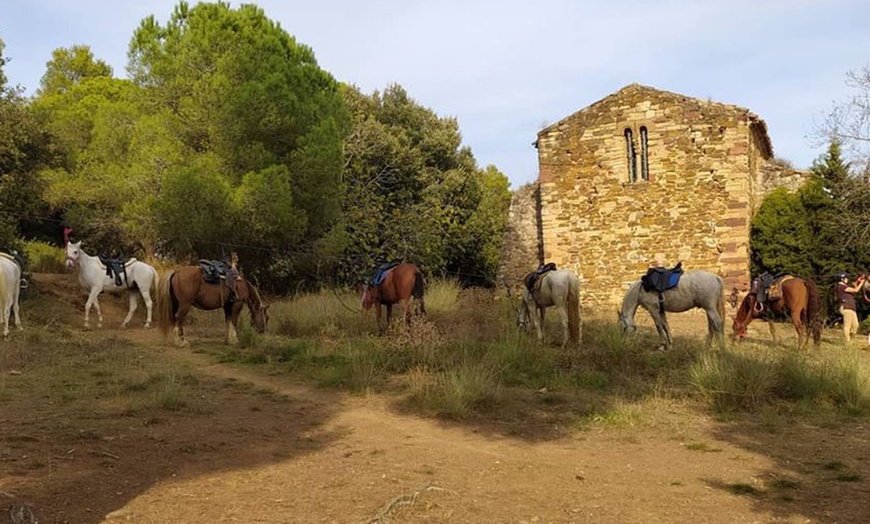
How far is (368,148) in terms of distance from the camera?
1083 inches

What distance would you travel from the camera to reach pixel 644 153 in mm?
20641

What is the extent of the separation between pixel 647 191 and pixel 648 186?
5.6 inches

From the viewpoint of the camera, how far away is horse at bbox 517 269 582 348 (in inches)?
508

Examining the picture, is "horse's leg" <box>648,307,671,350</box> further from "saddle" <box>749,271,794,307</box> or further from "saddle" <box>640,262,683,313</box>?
"saddle" <box>749,271,794,307</box>

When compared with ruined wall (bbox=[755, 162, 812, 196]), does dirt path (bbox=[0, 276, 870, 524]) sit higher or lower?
lower

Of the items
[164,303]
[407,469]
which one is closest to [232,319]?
[164,303]

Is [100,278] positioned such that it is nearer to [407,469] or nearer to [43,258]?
[43,258]

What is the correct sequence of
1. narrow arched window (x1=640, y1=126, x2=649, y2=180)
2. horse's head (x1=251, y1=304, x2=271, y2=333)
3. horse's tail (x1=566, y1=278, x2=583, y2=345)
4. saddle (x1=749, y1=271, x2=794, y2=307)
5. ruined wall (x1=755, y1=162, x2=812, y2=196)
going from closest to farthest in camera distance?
1. horse's tail (x1=566, y1=278, x2=583, y2=345)
2. saddle (x1=749, y1=271, x2=794, y2=307)
3. horse's head (x1=251, y1=304, x2=271, y2=333)
4. narrow arched window (x1=640, y1=126, x2=649, y2=180)
5. ruined wall (x1=755, y1=162, x2=812, y2=196)

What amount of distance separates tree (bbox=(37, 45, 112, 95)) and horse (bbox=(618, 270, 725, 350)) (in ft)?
98.6

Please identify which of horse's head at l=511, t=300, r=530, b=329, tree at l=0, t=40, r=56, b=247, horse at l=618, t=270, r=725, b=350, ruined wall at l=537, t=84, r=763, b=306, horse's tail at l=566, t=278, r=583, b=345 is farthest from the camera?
ruined wall at l=537, t=84, r=763, b=306

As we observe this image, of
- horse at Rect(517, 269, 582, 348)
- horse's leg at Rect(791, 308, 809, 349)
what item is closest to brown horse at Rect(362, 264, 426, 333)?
horse at Rect(517, 269, 582, 348)

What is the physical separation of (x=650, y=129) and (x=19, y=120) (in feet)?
56.5

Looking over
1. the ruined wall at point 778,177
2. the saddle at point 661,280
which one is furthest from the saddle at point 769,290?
Result: the ruined wall at point 778,177

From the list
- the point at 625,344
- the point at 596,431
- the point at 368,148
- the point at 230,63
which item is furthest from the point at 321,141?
the point at 596,431
